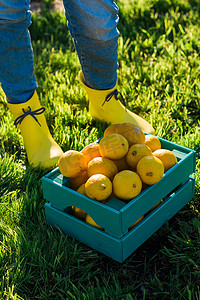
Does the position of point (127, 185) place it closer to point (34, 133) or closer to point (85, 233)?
point (85, 233)

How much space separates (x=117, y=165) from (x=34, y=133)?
749 mm

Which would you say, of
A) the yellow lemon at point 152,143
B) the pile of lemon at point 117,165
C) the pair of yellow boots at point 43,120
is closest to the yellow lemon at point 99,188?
the pile of lemon at point 117,165

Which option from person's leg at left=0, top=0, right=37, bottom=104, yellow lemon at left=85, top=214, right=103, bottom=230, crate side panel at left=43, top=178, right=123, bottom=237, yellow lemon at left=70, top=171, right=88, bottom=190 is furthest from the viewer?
person's leg at left=0, top=0, right=37, bottom=104

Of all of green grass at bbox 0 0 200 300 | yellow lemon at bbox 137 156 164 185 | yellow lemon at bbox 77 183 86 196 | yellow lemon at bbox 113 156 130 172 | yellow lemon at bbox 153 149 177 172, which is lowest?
green grass at bbox 0 0 200 300

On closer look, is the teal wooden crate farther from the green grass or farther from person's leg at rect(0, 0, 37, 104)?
person's leg at rect(0, 0, 37, 104)

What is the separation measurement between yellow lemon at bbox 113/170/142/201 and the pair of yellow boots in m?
0.74

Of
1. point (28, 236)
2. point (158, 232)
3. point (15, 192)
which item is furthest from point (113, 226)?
point (15, 192)

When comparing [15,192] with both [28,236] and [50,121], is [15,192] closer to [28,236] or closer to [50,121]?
[28,236]

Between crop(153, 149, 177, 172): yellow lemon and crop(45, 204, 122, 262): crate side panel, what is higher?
crop(153, 149, 177, 172): yellow lemon

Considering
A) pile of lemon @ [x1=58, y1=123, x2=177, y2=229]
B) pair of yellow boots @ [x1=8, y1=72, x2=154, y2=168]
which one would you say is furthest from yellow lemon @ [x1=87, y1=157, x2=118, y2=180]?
pair of yellow boots @ [x1=8, y1=72, x2=154, y2=168]

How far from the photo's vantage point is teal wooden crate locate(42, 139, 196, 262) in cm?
172

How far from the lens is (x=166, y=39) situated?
365 centimetres

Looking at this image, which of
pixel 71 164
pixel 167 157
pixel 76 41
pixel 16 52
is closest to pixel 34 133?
pixel 16 52

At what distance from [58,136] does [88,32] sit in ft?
2.35
